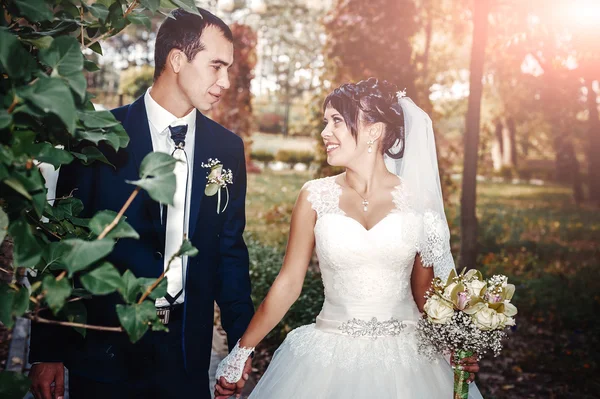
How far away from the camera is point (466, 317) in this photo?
2826 millimetres

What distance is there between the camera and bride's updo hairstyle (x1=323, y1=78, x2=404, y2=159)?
11.2 feet

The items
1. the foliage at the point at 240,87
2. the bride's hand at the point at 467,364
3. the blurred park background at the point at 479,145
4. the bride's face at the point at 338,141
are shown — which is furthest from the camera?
the foliage at the point at 240,87

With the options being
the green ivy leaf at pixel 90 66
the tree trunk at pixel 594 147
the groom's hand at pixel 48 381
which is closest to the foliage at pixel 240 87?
the tree trunk at pixel 594 147

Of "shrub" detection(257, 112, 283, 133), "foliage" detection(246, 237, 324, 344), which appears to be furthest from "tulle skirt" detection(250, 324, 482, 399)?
"shrub" detection(257, 112, 283, 133)

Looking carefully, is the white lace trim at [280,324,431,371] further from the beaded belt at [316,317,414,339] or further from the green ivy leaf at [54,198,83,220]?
the green ivy leaf at [54,198,83,220]

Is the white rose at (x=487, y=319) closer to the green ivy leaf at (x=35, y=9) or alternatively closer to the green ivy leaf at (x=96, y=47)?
the green ivy leaf at (x=96, y=47)

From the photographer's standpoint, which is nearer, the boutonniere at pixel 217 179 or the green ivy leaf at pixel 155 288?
the green ivy leaf at pixel 155 288

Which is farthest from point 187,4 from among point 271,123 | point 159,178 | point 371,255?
point 271,123

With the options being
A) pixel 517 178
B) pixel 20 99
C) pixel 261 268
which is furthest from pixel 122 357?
pixel 517 178

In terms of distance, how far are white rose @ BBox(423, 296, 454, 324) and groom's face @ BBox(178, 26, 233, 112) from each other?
1.37 metres

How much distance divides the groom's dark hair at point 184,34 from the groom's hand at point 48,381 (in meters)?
1.47

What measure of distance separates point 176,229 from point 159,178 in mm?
1600

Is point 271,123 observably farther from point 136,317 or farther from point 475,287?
point 136,317

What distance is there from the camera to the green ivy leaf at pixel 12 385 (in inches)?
65.7
